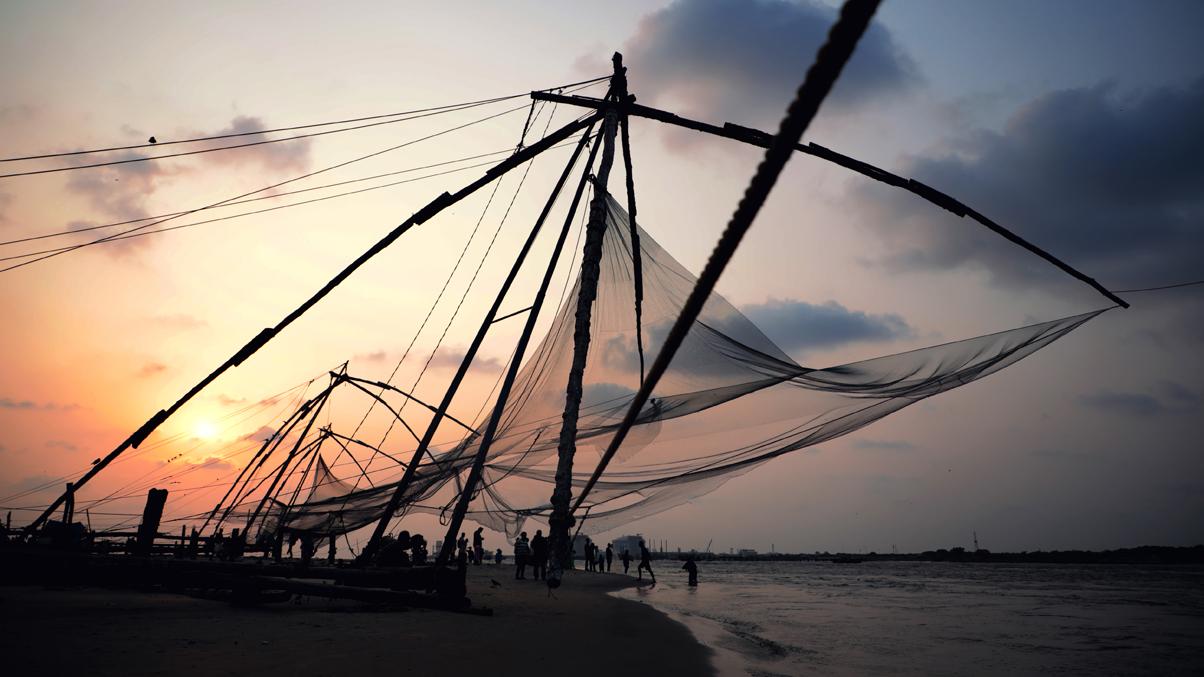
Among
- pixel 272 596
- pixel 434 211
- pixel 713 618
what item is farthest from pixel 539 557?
pixel 434 211

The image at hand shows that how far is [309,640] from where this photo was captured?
6.54 m

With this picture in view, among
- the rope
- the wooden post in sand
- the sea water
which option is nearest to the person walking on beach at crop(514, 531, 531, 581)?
the sea water

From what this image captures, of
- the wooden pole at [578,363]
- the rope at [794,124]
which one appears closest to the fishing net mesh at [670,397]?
the wooden pole at [578,363]

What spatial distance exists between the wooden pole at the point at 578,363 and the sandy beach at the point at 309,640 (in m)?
1.18

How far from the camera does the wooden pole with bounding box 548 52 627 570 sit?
9734 mm

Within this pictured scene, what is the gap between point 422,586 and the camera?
9.64 m

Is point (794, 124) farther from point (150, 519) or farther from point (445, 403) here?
point (150, 519)

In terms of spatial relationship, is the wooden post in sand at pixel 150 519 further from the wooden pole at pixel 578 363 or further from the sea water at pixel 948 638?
the sea water at pixel 948 638

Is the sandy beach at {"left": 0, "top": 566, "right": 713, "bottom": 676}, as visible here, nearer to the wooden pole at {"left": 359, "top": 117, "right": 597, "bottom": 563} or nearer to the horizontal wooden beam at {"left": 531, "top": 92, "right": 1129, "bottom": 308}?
the wooden pole at {"left": 359, "top": 117, "right": 597, "bottom": 563}

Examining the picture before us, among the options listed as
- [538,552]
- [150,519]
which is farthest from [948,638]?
[150,519]

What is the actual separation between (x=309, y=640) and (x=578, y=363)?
5012 mm

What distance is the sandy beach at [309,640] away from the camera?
524 cm

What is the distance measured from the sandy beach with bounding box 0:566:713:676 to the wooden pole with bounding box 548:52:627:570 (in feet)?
3.89

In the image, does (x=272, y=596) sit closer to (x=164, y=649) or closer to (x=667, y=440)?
(x=164, y=649)
